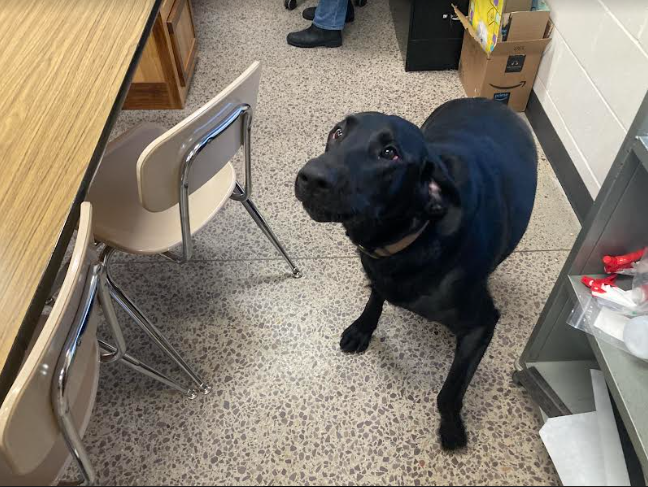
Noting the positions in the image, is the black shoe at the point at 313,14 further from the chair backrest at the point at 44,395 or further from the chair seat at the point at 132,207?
the chair backrest at the point at 44,395

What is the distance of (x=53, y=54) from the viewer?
110 centimetres

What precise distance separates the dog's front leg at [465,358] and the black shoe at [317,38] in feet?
5.78

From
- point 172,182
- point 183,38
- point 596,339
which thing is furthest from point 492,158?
point 183,38

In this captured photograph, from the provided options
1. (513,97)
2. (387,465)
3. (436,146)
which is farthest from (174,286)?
(513,97)

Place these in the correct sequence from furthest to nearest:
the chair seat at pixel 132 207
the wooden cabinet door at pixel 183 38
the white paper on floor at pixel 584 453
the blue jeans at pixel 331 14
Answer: the blue jeans at pixel 331 14 → the wooden cabinet door at pixel 183 38 → the chair seat at pixel 132 207 → the white paper on floor at pixel 584 453

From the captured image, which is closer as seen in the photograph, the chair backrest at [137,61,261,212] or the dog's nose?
the dog's nose

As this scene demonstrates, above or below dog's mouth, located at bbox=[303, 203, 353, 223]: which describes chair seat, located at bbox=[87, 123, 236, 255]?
below

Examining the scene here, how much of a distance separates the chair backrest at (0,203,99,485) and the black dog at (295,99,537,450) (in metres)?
0.34

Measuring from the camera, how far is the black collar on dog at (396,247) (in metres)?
0.86

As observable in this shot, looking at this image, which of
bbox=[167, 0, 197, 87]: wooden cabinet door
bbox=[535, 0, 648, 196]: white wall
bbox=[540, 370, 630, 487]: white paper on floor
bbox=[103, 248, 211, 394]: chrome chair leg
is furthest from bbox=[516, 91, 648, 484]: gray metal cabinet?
bbox=[167, 0, 197, 87]: wooden cabinet door

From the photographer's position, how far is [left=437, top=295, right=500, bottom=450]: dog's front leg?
1.05 meters

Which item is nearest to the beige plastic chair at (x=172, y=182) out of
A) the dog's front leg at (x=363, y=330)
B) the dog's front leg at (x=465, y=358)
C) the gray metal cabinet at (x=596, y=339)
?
the dog's front leg at (x=363, y=330)

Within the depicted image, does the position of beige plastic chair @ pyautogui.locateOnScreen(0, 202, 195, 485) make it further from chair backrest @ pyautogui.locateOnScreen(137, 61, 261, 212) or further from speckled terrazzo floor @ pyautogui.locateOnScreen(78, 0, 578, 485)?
chair backrest @ pyautogui.locateOnScreen(137, 61, 261, 212)

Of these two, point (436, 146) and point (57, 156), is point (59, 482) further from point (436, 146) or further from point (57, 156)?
point (436, 146)
